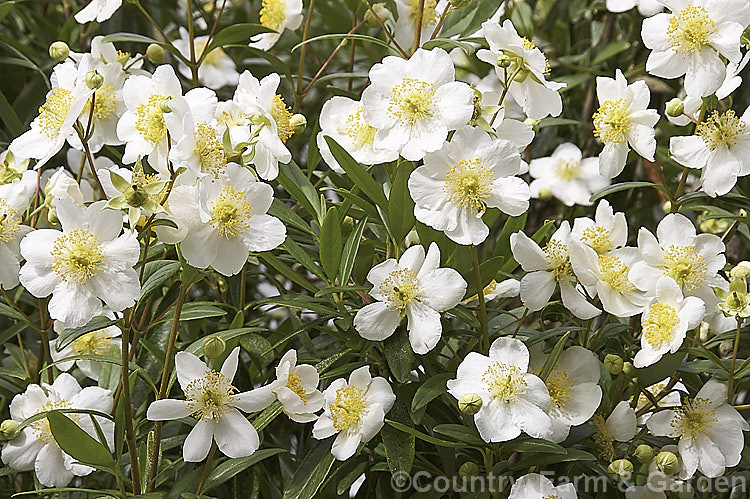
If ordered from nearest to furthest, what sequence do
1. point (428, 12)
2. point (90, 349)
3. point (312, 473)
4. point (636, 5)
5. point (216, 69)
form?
point (312, 473), point (90, 349), point (428, 12), point (636, 5), point (216, 69)

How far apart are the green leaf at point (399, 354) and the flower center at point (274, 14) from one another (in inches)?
16.7

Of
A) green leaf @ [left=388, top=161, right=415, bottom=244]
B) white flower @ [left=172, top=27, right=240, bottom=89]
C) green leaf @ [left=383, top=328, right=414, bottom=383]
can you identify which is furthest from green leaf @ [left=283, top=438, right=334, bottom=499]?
white flower @ [left=172, top=27, right=240, bottom=89]

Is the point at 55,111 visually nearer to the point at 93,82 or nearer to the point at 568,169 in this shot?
the point at 93,82

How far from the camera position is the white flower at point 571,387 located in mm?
708

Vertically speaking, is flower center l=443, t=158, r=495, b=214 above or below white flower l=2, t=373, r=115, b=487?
above

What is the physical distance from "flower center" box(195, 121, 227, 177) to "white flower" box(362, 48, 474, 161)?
15cm

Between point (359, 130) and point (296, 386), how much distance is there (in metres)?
0.26

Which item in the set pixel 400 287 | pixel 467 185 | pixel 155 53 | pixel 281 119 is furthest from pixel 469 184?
pixel 155 53

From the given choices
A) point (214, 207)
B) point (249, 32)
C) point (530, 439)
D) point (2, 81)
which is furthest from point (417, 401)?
point (2, 81)

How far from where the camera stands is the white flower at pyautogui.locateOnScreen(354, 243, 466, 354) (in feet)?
2.22

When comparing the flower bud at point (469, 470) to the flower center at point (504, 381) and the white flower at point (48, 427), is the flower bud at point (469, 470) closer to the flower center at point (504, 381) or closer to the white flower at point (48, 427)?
the flower center at point (504, 381)

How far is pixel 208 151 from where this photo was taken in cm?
62

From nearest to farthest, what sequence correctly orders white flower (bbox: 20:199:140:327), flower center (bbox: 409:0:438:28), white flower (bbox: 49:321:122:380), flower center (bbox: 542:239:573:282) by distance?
1. white flower (bbox: 20:199:140:327)
2. flower center (bbox: 542:239:573:282)
3. white flower (bbox: 49:321:122:380)
4. flower center (bbox: 409:0:438:28)

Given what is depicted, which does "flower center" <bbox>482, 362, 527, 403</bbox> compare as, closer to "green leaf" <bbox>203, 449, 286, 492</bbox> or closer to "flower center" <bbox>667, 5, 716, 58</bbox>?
"green leaf" <bbox>203, 449, 286, 492</bbox>
